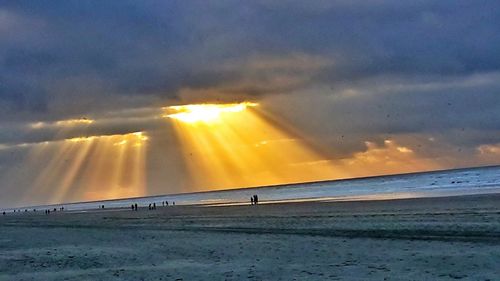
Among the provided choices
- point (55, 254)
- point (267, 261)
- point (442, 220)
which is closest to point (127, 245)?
point (55, 254)

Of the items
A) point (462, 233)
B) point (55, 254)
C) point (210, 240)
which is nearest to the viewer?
point (462, 233)

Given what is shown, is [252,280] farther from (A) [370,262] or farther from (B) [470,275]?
(B) [470,275]

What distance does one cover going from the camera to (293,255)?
78.2 feet

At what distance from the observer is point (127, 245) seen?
33281mm

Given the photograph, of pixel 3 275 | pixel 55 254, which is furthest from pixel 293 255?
pixel 55 254

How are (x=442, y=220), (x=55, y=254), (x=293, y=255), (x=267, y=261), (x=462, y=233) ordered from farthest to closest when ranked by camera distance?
(x=442, y=220), (x=55, y=254), (x=462, y=233), (x=293, y=255), (x=267, y=261)

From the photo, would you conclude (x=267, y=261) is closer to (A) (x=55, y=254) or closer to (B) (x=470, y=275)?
(B) (x=470, y=275)

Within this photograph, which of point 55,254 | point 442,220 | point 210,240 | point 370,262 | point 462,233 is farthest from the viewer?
point 442,220

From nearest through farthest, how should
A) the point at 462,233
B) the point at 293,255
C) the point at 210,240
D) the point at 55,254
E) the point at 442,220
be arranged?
the point at 293,255 → the point at 462,233 → the point at 55,254 → the point at 210,240 → the point at 442,220

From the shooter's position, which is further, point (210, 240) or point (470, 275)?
point (210, 240)

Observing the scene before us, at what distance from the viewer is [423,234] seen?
28.7 m

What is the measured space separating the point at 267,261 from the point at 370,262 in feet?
12.9

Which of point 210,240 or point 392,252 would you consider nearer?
point 392,252

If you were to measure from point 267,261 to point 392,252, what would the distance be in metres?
4.79
